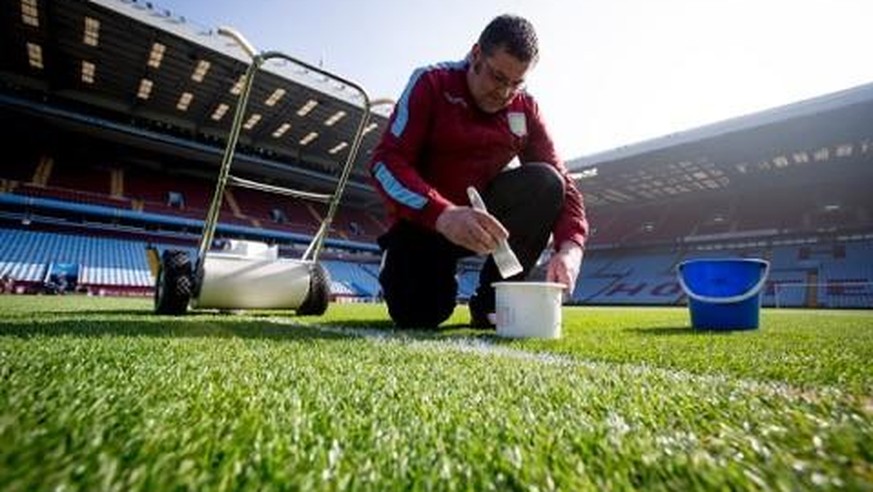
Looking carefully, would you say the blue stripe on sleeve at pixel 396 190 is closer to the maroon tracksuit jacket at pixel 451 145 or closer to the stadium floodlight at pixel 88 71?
the maroon tracksuit jacket at pixel 451 145

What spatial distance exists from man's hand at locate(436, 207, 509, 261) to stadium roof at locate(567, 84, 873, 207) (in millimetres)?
18110

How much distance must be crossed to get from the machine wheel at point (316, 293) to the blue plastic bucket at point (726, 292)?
8.12 ft

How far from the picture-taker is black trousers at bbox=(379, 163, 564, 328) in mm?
2758

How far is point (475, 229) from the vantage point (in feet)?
6.04

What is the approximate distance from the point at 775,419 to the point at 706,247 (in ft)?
87.3

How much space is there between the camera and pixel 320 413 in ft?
2.49

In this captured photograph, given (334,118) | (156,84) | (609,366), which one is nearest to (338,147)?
(334,118)

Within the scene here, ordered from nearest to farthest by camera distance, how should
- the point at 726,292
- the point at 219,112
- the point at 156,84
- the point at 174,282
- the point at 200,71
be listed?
the point at 174,282 → the point at 726,292 → the point at 200,71 → the point at 156,84 → the point at 219,112

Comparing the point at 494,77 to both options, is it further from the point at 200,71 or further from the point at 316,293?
the point at 200,71

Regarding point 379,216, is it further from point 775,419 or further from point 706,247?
point 775,419

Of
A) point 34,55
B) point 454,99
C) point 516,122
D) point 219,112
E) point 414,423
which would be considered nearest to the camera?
point 414,423

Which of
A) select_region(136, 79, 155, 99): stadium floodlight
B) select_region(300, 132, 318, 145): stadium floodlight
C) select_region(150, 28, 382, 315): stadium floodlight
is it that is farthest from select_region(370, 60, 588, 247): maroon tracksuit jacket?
select_region(300, 132, 318, 145): stadium floodlight

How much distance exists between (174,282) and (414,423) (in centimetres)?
292

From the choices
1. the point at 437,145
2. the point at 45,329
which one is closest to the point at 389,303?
the point at 437,145
